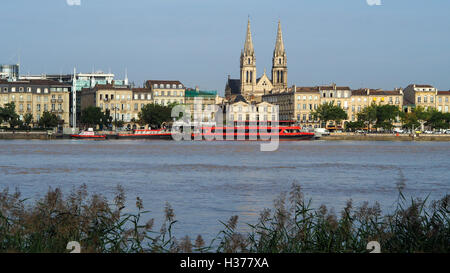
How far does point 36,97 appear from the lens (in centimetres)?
13938

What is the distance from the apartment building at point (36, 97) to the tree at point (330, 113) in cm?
5067

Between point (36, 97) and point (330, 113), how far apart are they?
2272 inches

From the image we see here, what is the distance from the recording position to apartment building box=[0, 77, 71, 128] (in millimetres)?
137000

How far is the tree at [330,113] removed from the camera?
140 meters

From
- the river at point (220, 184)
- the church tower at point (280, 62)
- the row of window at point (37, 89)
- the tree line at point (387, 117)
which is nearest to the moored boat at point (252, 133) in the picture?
the tree line at point (387, 117)

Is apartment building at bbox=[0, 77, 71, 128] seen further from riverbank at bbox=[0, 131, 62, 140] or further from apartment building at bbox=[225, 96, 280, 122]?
apartment building at bbox=[225, 96, 280, 122]

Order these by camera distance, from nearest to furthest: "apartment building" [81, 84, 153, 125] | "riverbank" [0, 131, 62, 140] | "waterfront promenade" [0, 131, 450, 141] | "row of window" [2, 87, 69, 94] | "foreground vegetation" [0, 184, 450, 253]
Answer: "foreground vegetation" [0, 184, 450, 253] < "riverbank" [0, 131, 62, 140] < "waterfront promenade" [0, 131, 450, 141] < "row of window" [2, 87, 69, 94] < "apartment building" [81, 84, 153, 125]

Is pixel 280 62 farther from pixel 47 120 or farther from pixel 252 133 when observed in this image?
pixel 47 120

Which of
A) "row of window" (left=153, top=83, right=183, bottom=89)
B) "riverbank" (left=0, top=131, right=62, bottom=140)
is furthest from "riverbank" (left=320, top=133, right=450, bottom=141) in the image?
"riverbank" (left=0, top=131, right=62, bottom=140)

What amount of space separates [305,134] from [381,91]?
4273 cm

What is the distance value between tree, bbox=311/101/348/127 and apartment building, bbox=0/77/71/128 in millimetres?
50673

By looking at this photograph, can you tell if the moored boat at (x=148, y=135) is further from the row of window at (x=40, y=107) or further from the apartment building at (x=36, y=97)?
the row of window at (x=40, y=107)
